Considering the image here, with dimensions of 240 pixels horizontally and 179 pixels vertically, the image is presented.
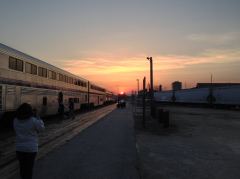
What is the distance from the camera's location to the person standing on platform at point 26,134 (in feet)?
22.4

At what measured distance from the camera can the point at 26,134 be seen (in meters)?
6.88

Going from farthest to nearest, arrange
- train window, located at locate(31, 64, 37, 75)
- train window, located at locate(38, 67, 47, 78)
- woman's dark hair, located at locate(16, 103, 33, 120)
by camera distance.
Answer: train window, located at locate(38, 67, 47, 78) → train window, located at locate(31, 64, 37, 75) → woman's dark hair, located at locate(16, 103, 33, 120)

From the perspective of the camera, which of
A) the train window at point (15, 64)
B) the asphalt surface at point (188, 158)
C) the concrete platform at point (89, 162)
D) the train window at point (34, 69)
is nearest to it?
the concrete platform at point (89, 162)

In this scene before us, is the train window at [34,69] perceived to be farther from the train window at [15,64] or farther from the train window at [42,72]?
the train window at [15,64]

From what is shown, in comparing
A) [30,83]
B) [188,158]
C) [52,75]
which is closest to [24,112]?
[188,158]

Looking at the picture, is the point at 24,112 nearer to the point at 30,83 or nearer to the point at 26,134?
the point at 26,134

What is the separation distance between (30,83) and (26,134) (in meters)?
16.7

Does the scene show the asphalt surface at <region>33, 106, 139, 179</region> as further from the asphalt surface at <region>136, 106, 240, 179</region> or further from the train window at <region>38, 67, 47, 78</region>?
the train window at <region>38, 67, 47, 78</region>

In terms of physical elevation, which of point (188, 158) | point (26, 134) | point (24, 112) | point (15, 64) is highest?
point (15, 64)

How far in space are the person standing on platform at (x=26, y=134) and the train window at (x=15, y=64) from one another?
44.4 feet

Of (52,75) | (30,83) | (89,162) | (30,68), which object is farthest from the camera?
(52,75)

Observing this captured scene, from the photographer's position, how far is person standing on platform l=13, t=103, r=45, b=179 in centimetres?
683

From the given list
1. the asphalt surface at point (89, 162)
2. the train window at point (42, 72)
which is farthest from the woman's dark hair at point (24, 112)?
the train window at point (42, 72)

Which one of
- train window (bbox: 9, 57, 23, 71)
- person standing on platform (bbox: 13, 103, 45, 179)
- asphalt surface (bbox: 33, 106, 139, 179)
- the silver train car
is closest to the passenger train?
train window (bbox: 9, 57, 23, 71)
